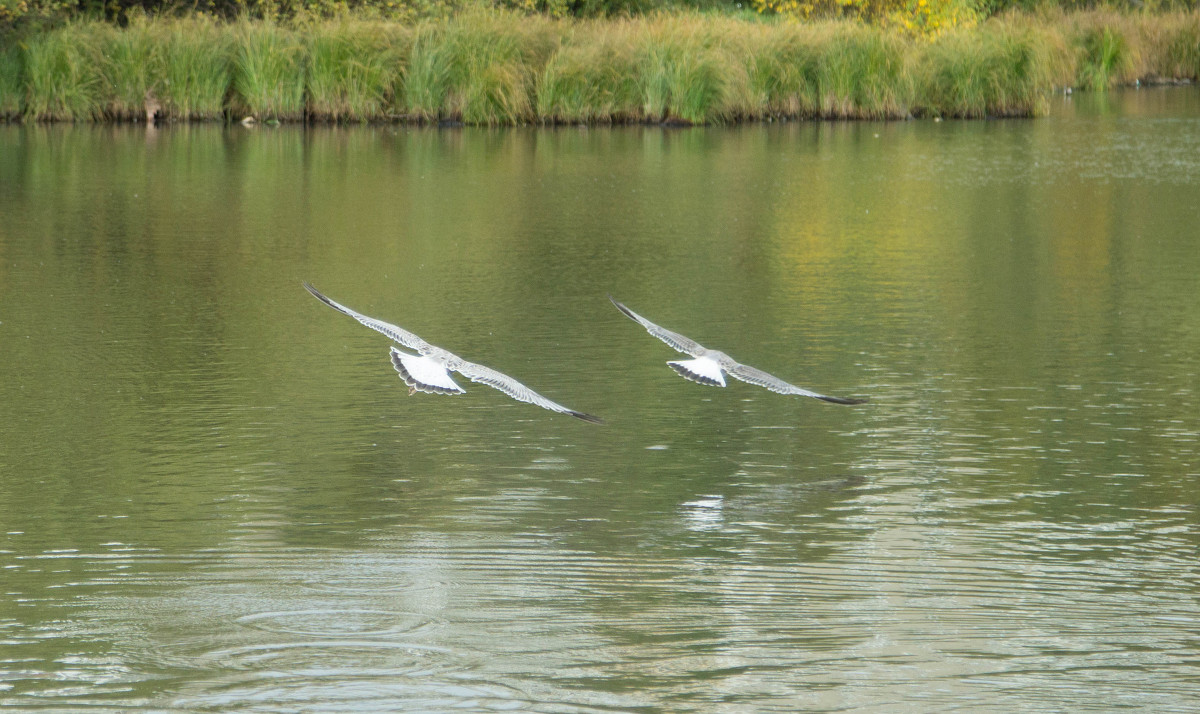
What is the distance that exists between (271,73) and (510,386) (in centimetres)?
1880

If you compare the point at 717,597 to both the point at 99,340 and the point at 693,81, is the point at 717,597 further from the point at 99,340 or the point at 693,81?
the point at 693,81

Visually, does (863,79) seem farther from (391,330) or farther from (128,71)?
(391,330)

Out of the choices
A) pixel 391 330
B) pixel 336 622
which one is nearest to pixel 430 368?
pixel 391 330

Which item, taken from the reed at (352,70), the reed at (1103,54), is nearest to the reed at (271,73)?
the reed at (352,70)

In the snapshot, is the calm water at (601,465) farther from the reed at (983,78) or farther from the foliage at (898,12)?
the foliage at (898,12)

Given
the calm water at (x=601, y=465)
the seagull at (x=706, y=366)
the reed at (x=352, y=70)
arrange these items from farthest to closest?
the reed at (x=352, y=70) → the seagull at (x=706, y=366) → the calm water at (x=601, y=465)

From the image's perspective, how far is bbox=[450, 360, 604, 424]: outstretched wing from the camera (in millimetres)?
5734

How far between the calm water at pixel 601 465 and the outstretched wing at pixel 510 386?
50 centimetres

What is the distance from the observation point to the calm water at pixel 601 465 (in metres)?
4.84

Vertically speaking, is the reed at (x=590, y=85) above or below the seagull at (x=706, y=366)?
above

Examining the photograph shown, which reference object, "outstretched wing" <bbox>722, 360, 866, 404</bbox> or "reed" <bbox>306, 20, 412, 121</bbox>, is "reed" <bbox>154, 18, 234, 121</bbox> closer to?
"reed" <bbox>306, 20, 412, 121</bbox>

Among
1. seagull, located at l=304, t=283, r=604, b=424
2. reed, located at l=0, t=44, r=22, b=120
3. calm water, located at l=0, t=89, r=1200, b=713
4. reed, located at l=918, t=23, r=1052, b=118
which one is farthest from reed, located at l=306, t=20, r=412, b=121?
seagull, located at l=304, t=283, r=604, b=424

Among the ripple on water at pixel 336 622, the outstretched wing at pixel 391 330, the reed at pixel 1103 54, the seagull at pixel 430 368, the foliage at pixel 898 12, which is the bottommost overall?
the ripple on water at pixel 336 622

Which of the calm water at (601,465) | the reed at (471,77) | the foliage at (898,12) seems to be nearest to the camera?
the calm water at (601,465)
